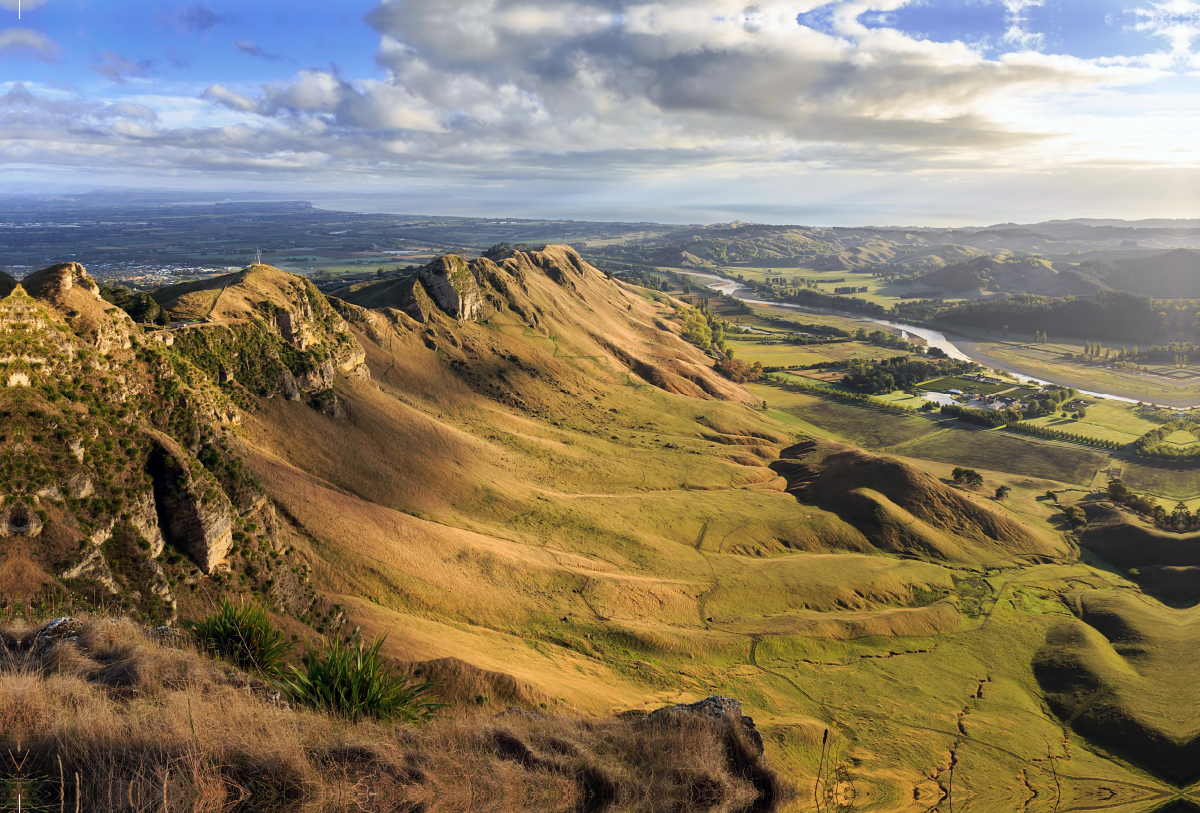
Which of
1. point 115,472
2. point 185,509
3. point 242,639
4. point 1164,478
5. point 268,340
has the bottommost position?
point 1164,478

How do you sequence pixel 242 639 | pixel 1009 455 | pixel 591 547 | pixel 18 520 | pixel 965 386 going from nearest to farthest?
pixel 242 639
pixel 18 520
pixel 591 547
pixel 1009 455
pixel 965 386

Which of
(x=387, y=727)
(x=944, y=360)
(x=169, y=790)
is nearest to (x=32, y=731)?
(x=169, y=790)

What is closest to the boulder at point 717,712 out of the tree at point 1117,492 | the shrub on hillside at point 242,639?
the shrub on hillside at point 242,639

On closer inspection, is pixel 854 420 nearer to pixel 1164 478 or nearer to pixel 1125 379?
pixel 1164 478

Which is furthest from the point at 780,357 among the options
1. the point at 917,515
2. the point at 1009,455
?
the point at 917,515

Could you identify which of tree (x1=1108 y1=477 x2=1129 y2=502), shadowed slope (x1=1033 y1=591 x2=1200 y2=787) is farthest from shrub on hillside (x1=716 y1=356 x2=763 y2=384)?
shadowed slope (x1=1033 y1=591 x2=1200 y2=787)

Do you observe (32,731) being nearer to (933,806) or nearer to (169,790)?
(169,790)

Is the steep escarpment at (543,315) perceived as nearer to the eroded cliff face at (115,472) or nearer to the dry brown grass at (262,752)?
the eroded cliff face at (115,472)

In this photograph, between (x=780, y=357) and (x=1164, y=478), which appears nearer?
(x=1164, y=478)
